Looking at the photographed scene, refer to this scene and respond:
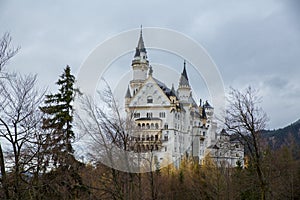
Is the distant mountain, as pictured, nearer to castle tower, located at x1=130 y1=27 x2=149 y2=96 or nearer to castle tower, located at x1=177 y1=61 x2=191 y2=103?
castle tower, located at x1=177 y1=61 x2=191 y2=103

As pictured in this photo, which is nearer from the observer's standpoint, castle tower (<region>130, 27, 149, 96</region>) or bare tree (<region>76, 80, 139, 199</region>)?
bare tree (<region>76, 80, 139, 199</region>)

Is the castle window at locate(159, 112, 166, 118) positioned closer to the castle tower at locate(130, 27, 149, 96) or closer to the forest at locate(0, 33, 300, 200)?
the castle tower at locate(130, 27, 149, 96)

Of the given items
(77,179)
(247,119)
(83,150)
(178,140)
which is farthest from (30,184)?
(178,140)

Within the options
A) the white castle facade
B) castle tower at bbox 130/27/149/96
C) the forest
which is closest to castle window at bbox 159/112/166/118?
the white castle facade

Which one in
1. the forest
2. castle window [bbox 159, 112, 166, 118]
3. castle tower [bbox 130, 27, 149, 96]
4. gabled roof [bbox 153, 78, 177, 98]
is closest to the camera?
the forest

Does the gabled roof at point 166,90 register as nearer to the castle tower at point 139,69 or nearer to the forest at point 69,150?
the castle tower at point 139,69

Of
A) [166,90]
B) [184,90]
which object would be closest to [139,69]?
[166,90]

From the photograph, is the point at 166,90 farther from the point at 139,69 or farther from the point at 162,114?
the point at 139,69

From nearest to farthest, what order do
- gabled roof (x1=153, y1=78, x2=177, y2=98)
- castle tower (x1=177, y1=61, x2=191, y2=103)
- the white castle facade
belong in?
the white castle facade < gabled roof (x1=153, y1=78, x2=177, y2=98) < castle tower (x1=177, y1=61, x2=191, y2=103)

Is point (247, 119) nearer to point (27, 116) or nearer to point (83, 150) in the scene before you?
point (83, 150)

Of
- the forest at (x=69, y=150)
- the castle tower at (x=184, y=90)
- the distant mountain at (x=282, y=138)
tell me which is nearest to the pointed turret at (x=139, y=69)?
the castle tower at (x=184, y=90)

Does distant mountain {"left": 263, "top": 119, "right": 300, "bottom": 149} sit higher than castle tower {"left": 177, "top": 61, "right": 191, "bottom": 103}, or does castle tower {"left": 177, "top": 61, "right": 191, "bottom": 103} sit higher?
castle tower {"left": 177, "top": 61, "right": 191, "bottom": 103}

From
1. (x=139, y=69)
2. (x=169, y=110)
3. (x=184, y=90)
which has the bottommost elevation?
(x=169, y=110)

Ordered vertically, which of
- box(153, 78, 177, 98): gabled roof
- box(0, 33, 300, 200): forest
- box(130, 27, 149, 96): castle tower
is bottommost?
box(0, 33, 300, 200): forest
